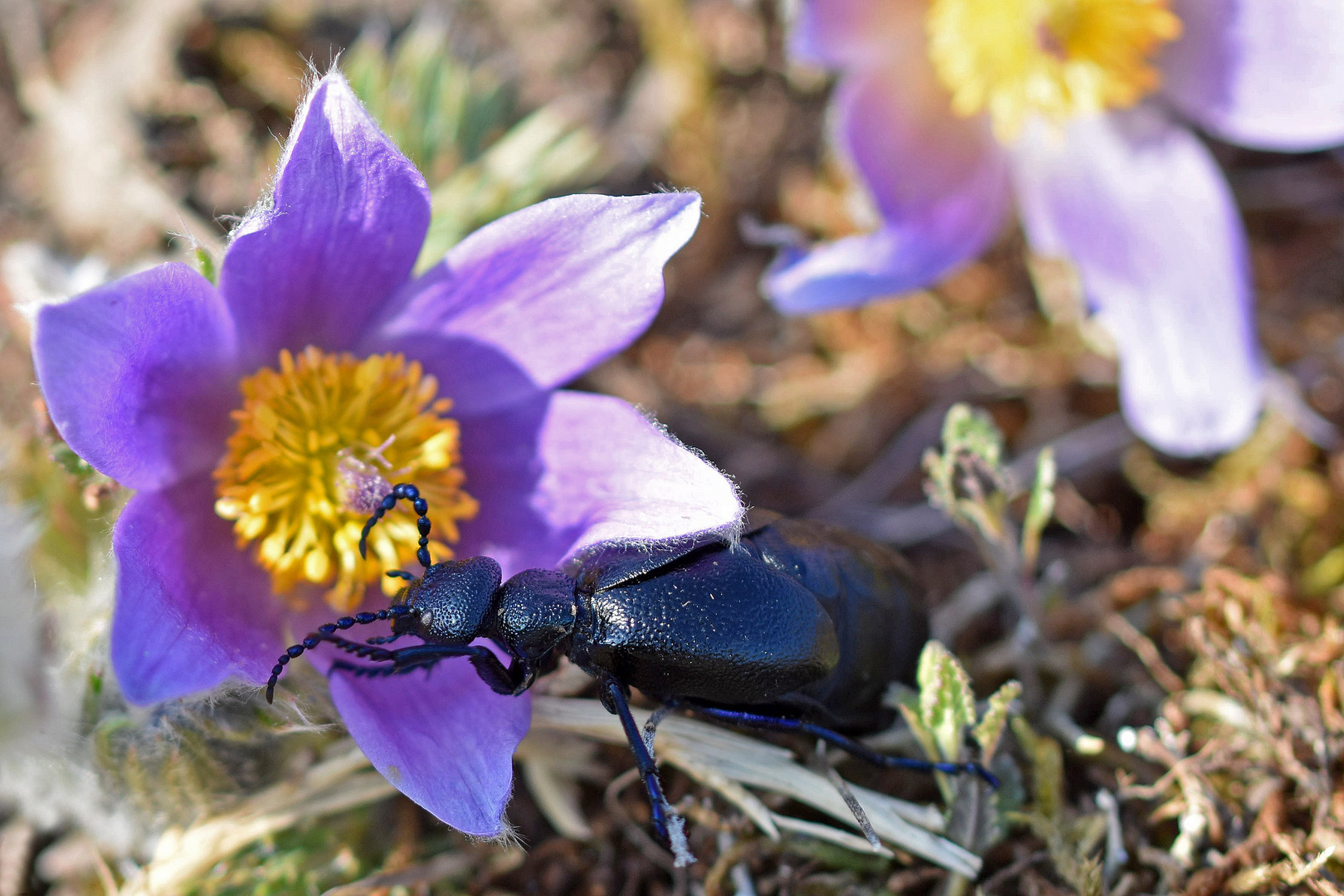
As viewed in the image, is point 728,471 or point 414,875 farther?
point 728,471

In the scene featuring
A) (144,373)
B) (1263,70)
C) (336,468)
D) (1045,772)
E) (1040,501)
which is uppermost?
(144,373)

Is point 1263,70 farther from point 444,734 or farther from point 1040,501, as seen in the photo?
point 444,734

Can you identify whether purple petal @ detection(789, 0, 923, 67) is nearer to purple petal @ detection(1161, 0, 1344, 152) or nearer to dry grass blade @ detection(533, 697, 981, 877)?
purple petal @ detection(1161, 0, 1344, 152)

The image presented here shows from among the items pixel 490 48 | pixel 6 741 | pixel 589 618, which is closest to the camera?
pixel 6 741

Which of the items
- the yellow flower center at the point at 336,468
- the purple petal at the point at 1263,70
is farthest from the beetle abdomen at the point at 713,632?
the purple petal at the point at 1263,70

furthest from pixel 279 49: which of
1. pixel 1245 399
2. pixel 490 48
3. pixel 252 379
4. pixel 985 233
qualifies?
pixel 1245 399

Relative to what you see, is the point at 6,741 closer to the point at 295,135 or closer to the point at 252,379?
the point at 252,379

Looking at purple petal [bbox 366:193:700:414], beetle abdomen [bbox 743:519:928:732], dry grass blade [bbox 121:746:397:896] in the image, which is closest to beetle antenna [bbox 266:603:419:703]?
dry grass blade [bbox 121:746:397:896]

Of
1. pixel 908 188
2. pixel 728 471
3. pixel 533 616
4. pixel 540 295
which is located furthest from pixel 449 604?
pixel 908 188
